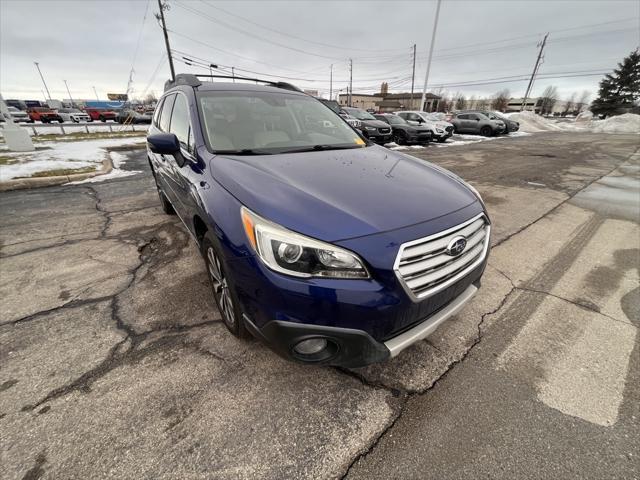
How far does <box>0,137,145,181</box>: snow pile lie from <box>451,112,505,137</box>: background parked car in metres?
22.4

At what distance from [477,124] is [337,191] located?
2395cm

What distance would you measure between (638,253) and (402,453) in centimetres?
423

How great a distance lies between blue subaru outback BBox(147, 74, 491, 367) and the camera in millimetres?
1467

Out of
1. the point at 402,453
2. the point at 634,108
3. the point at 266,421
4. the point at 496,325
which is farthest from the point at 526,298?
the point at 634,108

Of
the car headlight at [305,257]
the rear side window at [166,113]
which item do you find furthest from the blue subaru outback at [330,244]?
the rear side window at [166,113]

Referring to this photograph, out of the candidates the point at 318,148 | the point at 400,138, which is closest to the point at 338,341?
the point at 318,148

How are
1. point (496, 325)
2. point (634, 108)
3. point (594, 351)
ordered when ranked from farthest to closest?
point (634, 108) < point (496, 325) < point (594, 351)

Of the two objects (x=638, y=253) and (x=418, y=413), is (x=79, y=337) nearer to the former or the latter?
(x=418, y=413)

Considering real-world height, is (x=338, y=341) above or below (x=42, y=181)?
above

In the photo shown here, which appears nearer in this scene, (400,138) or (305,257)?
(305,257)

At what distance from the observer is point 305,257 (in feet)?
4.88

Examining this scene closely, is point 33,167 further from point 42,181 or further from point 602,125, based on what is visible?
point 602,125

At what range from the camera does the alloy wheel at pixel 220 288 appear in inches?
82.4

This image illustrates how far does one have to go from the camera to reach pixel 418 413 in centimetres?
173
